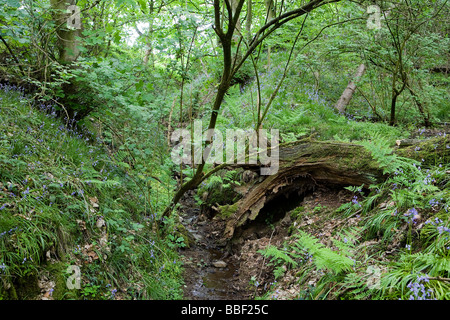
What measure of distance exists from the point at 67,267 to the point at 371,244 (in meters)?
3.44

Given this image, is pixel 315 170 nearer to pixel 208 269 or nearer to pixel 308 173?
pixel 308 173

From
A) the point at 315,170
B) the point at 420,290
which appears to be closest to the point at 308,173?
the point at 315,170

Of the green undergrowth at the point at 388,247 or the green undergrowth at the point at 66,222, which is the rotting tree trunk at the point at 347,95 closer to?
the green undergrowth at the point at 388,247

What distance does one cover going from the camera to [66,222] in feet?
11.1

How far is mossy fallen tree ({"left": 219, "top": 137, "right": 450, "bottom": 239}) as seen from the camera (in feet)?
14.4

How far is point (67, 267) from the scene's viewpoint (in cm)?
307

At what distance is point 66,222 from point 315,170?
4016mm

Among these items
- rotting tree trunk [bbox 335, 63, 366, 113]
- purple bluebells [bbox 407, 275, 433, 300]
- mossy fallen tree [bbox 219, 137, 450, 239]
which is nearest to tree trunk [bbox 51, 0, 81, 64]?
mossy fallen tree [bbox 219, 137, 450, 239]

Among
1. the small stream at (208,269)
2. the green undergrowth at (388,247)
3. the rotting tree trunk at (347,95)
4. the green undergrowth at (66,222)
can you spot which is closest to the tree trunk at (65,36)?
the green undergrowth at (66,222)

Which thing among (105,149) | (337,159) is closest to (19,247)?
(105,149)

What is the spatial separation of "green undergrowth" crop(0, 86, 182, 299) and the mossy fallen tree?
171 centimetres

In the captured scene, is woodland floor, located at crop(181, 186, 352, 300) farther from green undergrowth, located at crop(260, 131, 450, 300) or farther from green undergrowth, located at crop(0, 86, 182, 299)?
green undergrowth, located at crop(0, 86, 182, 299)

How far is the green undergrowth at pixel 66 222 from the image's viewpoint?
9.26 ft
